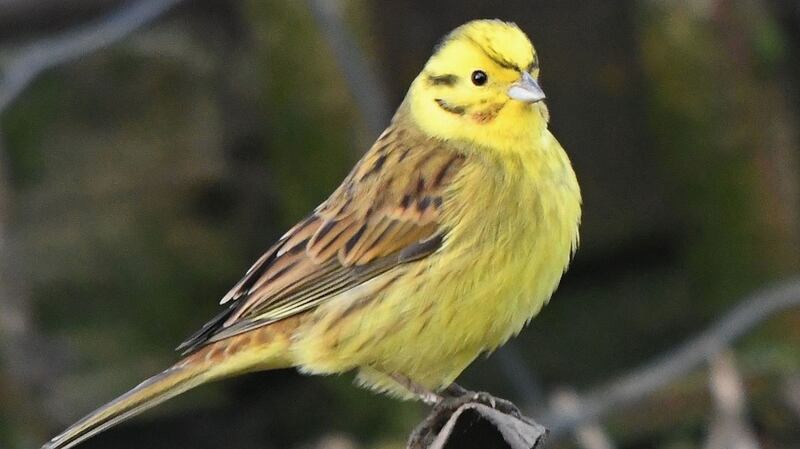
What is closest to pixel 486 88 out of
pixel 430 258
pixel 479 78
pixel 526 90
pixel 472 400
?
pixel 479 78

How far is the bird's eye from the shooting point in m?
3.52

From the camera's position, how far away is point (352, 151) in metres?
5.05

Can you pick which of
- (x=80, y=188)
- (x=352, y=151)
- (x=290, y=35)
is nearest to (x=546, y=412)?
(x=352, y=151)

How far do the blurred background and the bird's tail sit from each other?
1.56 meters

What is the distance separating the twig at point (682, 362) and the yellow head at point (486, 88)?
1005 mm

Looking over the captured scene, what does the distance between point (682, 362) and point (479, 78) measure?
1286mm

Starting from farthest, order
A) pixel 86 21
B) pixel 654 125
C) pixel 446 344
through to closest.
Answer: pixel 654 125
pixel 86 21
pixel 446 344

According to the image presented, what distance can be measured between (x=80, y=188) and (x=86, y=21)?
2.60 feet

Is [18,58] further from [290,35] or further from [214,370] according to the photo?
[214,370]

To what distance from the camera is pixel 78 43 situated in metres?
4.36

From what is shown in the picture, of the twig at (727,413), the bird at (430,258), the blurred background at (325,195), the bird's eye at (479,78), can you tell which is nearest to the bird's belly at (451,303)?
the bird at (430,258)

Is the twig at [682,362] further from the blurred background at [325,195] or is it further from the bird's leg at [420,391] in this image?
the bird's leg at [420,391]

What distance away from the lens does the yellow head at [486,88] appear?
3.46m

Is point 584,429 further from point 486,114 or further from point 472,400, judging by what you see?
point 472,400
